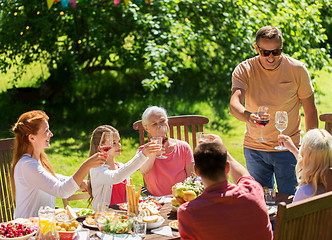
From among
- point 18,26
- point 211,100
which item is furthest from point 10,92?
point 211,100

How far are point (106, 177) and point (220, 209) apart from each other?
1664 mm

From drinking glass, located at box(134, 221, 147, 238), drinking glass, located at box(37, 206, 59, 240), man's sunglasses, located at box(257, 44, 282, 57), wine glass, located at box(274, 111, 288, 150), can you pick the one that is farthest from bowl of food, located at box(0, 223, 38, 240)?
man's sunglasses, located at box(257, 44, 282, 57)

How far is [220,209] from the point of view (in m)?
2.69

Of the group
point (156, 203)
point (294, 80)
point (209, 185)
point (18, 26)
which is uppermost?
point (18, 26)

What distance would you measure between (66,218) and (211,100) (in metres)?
6.37

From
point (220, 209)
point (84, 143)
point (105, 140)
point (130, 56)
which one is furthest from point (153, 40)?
point (220, 209)

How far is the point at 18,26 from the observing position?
832cm

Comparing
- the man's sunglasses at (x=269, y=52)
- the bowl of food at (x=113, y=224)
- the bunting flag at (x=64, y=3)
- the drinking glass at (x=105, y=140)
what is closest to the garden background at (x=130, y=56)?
the bunting flag at (x=64, y=3)

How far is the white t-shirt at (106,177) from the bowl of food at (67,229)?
74cm

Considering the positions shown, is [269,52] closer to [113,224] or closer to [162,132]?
[162,132]

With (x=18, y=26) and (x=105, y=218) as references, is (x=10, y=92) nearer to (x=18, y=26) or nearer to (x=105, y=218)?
(x=18, y=26)

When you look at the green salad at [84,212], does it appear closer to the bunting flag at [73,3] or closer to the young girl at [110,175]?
the young girl at [110,175]

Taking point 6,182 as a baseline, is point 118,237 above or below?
below

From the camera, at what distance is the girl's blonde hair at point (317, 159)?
3.34 metres
